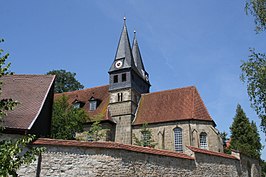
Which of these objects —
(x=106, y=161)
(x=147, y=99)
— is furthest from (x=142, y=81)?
(x=106, y=161)

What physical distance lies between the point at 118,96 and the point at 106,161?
65.2 feet

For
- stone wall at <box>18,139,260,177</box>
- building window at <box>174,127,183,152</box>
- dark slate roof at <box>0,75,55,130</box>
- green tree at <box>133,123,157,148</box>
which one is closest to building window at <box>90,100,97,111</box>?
green tree at <box>133,123,157,148</box>

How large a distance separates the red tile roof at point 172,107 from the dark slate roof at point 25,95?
15.3 metres

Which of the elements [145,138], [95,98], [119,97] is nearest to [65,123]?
[145,138]

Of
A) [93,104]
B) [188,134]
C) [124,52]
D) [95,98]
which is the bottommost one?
[188,134]

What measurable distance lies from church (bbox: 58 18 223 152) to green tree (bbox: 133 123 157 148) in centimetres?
62

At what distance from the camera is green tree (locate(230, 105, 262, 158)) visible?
101 feet

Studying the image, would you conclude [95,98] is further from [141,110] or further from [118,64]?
[141,110]

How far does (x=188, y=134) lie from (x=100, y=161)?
16.2m

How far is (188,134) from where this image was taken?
25422mm

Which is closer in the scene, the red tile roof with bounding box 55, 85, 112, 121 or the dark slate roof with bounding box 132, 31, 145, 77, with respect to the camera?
the red tile roof with bounding box 55, 85, 112, 121

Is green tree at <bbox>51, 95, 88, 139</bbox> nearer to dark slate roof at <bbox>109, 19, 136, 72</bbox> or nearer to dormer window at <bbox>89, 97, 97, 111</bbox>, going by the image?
dormer window at <bbox>89, 97, 97, 111</bbox>

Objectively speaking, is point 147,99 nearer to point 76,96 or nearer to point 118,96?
point 118,96

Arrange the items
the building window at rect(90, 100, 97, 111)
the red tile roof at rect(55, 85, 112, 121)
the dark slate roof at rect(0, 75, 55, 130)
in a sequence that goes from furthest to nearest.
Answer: the building window at rect(90, 100, 97, 111) → the red tile roof at rect(55, 85, 112, 121) → the dark slate roof at rect(0, 75, 55, 130)
